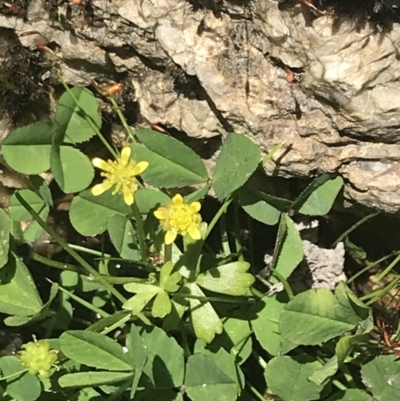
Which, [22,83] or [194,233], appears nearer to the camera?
[194,233]

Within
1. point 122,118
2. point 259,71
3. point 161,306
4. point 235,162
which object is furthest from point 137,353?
point 259,71

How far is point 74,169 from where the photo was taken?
2.02 meters

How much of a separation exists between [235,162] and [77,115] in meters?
0.56

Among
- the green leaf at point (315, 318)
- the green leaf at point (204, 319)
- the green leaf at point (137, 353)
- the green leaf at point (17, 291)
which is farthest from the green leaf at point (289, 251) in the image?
the green leaf at point (17, 291)

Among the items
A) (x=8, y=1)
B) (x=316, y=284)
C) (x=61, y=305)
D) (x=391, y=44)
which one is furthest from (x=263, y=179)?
(x=8, y=1)

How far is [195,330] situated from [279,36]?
0.86 m

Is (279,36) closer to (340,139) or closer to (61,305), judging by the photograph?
(340,139)

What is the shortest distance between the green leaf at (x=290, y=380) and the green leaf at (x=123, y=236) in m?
0.53

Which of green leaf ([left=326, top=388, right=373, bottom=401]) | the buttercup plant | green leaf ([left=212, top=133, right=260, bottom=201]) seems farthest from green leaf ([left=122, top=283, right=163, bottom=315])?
green leaf ([left=326, top=388, right=373, bottom=401])

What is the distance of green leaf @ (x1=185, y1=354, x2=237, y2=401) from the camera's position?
1831 millimetres

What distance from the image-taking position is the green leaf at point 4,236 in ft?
6.16

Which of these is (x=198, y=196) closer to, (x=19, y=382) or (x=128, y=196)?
(x=128, y=196)

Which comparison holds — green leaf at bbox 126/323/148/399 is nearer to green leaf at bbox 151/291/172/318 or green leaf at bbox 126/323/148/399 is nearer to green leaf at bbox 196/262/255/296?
green leaf at bbox 151/291/172/318

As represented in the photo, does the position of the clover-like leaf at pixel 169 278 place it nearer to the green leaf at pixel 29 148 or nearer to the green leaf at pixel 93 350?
the green leaf at pixel 93 350
